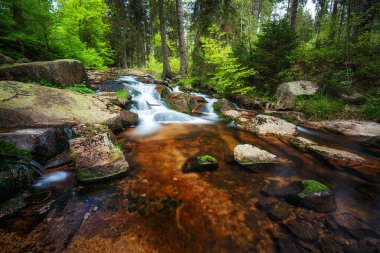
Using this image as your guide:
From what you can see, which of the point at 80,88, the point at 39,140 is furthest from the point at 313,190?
the point at 80,88

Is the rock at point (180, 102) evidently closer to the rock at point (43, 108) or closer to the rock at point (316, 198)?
the rock at point (43, 108)

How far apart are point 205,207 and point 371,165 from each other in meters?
4.37

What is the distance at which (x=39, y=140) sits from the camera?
3926mm

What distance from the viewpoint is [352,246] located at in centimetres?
238

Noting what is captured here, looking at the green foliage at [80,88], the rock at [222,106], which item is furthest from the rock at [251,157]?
the green foliage at [80,88]

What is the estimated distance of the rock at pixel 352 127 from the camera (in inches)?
251

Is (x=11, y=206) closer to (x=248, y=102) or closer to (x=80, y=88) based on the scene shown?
(x=80, y=88)

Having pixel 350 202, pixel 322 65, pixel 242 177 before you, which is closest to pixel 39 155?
pixel 242 177

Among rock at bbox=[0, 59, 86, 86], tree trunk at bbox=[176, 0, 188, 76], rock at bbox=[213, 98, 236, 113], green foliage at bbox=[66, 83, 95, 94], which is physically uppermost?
tree trunk at bbox=[176, 0, 188, 76]

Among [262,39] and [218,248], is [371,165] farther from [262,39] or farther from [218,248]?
[262,39]

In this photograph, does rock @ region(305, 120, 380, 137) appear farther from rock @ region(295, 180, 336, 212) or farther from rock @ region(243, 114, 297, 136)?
rock @ region(295, 180, 336, 212)

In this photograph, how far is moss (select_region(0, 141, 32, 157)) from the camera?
11.2 feet

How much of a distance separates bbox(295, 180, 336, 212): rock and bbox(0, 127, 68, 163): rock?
507cm

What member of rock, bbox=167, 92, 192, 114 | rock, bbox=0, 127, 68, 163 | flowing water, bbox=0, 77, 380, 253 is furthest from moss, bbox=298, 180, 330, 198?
rock, bbox=167, 92, 192, 114
